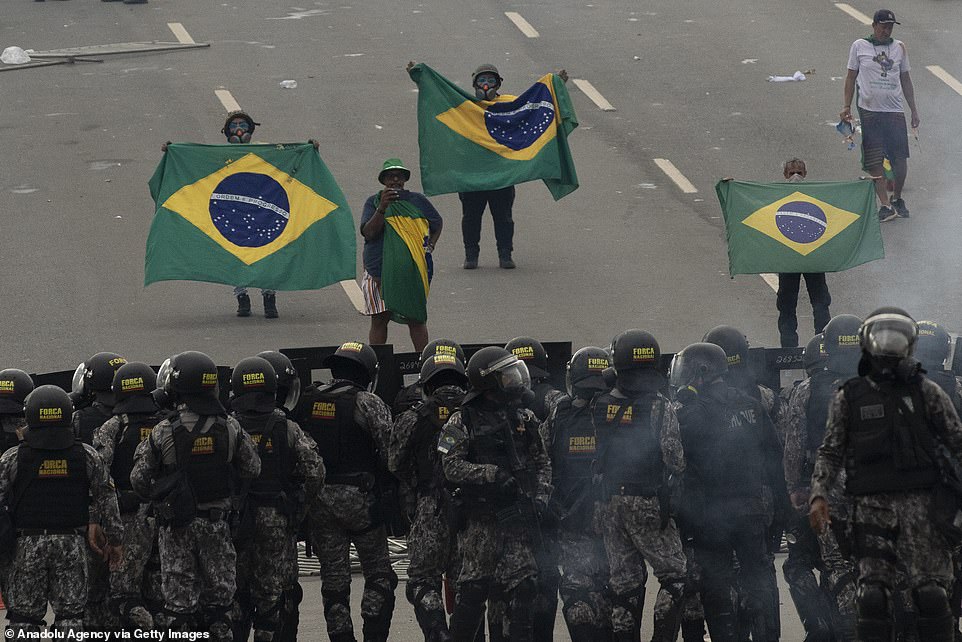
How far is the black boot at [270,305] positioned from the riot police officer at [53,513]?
7216mm

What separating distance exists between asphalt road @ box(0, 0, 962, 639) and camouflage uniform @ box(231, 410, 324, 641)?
52.0 inches

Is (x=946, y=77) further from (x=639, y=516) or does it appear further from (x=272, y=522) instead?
(x=272, y=522)

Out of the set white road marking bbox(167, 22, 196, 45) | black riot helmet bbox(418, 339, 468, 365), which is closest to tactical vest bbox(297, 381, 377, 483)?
black riot helmet bbox(418, 339, 468, 365)

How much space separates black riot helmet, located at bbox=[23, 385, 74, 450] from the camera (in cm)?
928

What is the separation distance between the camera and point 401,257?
1461 cm

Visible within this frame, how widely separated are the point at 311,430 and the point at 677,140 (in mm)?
12559

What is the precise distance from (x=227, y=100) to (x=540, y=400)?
1323 centimetres

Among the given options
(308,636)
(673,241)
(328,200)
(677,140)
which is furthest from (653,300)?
(308,636)

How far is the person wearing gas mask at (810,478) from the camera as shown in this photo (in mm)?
9945

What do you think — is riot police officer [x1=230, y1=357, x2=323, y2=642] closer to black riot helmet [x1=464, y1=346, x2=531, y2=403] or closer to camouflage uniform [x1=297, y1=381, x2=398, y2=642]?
camouflage uniform [x1=297, y1=381, x2=398, y2=642]

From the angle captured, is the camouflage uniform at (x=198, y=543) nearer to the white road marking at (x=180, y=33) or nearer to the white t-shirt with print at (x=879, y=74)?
the white t-shirt with print at (x=879, y=74)

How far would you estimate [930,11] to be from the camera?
26.6m

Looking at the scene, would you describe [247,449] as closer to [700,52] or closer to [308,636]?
[308,636]

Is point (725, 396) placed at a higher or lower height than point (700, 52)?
higher
